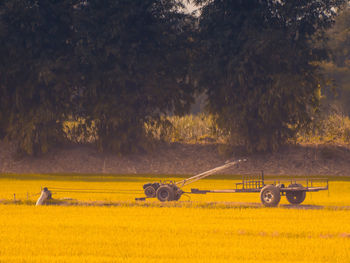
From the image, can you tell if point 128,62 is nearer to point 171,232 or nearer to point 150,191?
point 150,191

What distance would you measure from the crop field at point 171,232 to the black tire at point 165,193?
657 mm

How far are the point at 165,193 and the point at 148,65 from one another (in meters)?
23.5

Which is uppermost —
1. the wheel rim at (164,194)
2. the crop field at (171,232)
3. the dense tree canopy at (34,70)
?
the dense tree canopy at (34,70)

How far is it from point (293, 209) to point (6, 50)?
29.5 meters

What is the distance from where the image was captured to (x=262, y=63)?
45906mm

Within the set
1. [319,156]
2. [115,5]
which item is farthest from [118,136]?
[319,156]

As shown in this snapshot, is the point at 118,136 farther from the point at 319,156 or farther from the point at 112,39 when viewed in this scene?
the point at 319,156

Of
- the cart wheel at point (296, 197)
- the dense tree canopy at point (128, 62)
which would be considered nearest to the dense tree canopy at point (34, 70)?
the dense tree canopy at point (128, 62)

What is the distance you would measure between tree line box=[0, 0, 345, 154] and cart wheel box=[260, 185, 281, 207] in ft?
70.6

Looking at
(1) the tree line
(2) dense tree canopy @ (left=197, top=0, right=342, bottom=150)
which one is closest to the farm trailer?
(2) dense tree canopy @ (left=197, top=0, right=342, bottom=150)

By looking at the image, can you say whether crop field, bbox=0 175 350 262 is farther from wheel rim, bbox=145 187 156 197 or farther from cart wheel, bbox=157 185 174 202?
wheel rim, bbox=145 187 156 197

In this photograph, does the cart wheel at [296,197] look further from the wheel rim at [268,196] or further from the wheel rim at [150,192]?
the wheel rim at [150,192]

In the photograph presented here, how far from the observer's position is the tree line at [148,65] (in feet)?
149

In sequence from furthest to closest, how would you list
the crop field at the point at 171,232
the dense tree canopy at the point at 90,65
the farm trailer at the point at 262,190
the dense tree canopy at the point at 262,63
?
the dense tree canopy at the point at 90,65 → the dense tree canopy at the point at 262,63 → the farm trailer at the point at 262,190 → the crop field at the point at 171,232
